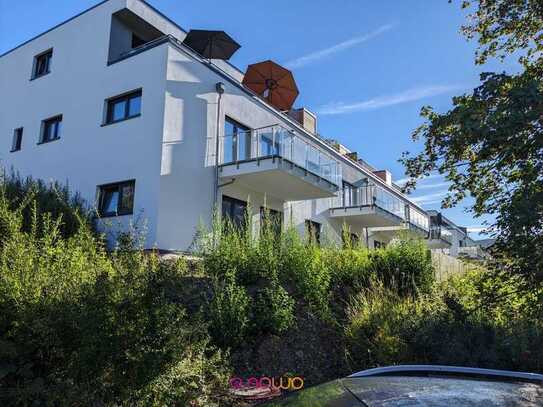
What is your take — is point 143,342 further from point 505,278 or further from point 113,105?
point 113,105

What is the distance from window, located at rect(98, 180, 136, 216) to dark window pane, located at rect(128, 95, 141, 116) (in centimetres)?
222

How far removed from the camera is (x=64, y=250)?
5.69 m

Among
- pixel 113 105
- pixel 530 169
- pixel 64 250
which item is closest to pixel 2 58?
pixel 113 105

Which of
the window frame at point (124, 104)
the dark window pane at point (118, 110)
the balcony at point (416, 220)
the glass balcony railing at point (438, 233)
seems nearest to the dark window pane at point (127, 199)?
the window frame at point (124, 104)

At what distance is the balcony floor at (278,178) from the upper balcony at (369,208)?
373 centimetres

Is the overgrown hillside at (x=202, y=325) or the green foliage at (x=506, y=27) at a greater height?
the green foliage at (x=506, y=27)

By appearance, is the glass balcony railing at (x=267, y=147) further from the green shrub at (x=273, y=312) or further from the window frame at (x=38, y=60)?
the window frame at (x=38, y=60)

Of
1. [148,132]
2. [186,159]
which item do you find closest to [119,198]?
[148,132]

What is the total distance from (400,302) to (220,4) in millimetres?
6823

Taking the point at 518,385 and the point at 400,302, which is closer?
the point at 518,385

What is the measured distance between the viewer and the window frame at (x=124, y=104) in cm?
1370

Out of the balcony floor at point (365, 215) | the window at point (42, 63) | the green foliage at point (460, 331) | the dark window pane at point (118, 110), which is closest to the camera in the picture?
the green foliage at point (460, 331)

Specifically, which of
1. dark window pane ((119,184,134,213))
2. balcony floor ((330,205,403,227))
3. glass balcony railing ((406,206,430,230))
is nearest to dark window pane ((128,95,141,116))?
dark window pane ((119,184,134,213))

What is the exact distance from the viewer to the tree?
14.1 feet
